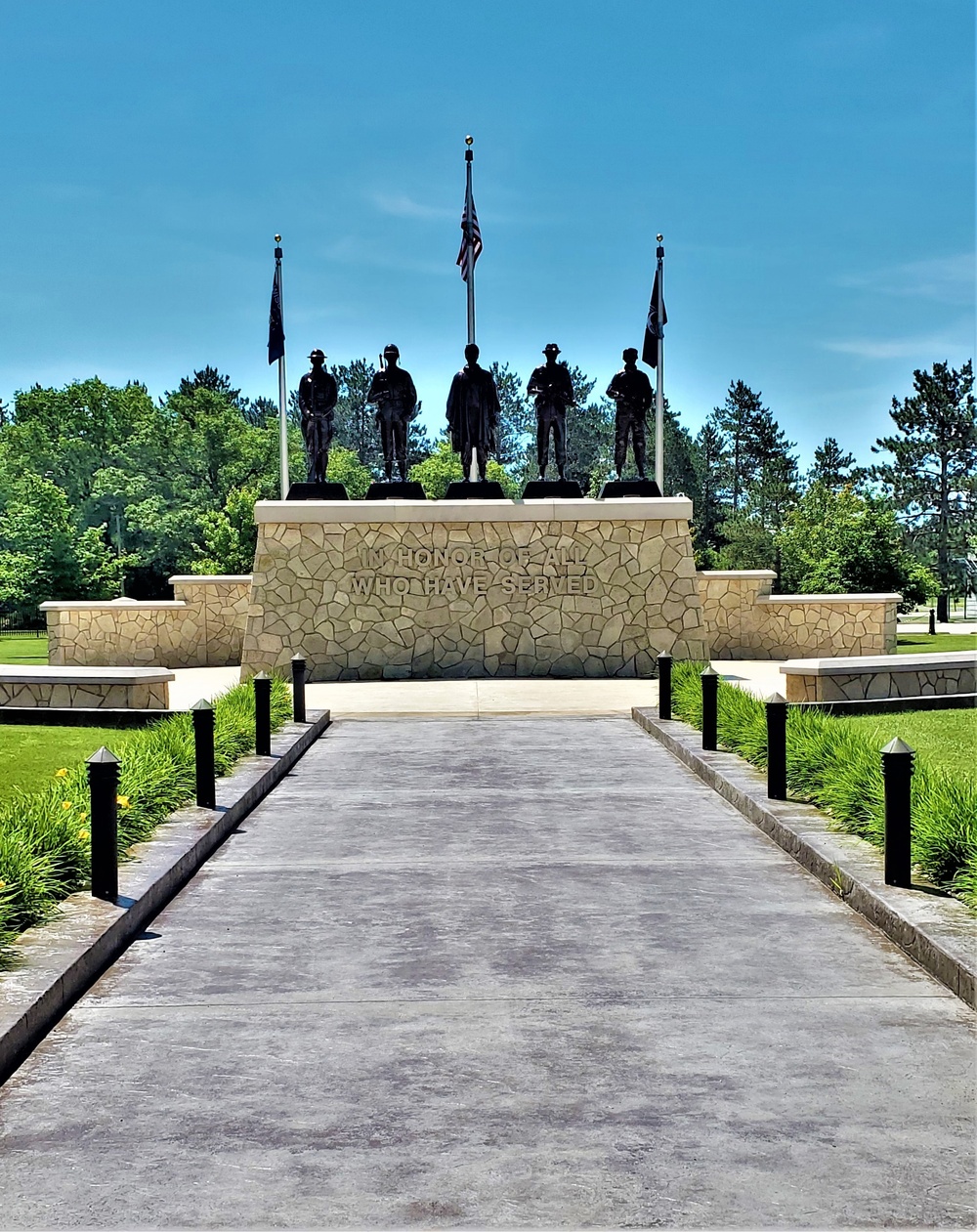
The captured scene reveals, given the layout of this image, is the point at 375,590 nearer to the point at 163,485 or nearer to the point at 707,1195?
the point at 707,1195

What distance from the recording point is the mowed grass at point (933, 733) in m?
12.1

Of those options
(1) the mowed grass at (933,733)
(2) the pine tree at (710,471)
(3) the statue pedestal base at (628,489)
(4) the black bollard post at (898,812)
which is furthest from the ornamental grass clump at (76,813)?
(2) the pine tree at (710,471)

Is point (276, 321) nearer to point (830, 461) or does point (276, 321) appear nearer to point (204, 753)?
point (204, 753)

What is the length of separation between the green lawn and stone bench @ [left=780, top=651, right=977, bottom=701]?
1871cm

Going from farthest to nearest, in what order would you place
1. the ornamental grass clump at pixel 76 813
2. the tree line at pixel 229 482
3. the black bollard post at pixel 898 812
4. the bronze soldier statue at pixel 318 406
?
1. the tree line at pixel 229 482
2. the bronze soldier statue at pixel 318 406
3. the black bollard post at pixel 898 812
4. the ornamental grass clump at pixel 76 813

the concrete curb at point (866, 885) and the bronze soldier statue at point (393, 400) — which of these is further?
the bronze soldier statue at point (393, 400)

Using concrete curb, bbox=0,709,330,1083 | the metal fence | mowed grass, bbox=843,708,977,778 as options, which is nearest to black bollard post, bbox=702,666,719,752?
mowed grass, bbox=843,708,977,778

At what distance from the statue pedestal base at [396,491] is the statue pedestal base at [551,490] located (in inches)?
73.6

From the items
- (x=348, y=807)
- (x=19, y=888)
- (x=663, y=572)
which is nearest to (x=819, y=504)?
(x=663, y=572)

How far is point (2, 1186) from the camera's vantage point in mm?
4070

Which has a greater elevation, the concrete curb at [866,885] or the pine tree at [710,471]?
the pine tree at [710,471]

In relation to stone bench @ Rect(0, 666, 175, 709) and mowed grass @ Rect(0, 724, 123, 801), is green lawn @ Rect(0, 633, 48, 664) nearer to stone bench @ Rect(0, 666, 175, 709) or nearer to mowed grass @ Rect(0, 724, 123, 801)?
stone bench @ Rect(0, 666, 175, 709)

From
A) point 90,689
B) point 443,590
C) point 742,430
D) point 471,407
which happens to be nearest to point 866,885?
point 90,689

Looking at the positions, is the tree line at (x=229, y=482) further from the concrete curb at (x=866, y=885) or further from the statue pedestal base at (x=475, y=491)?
the concrete curb at (x=866, y=885)
